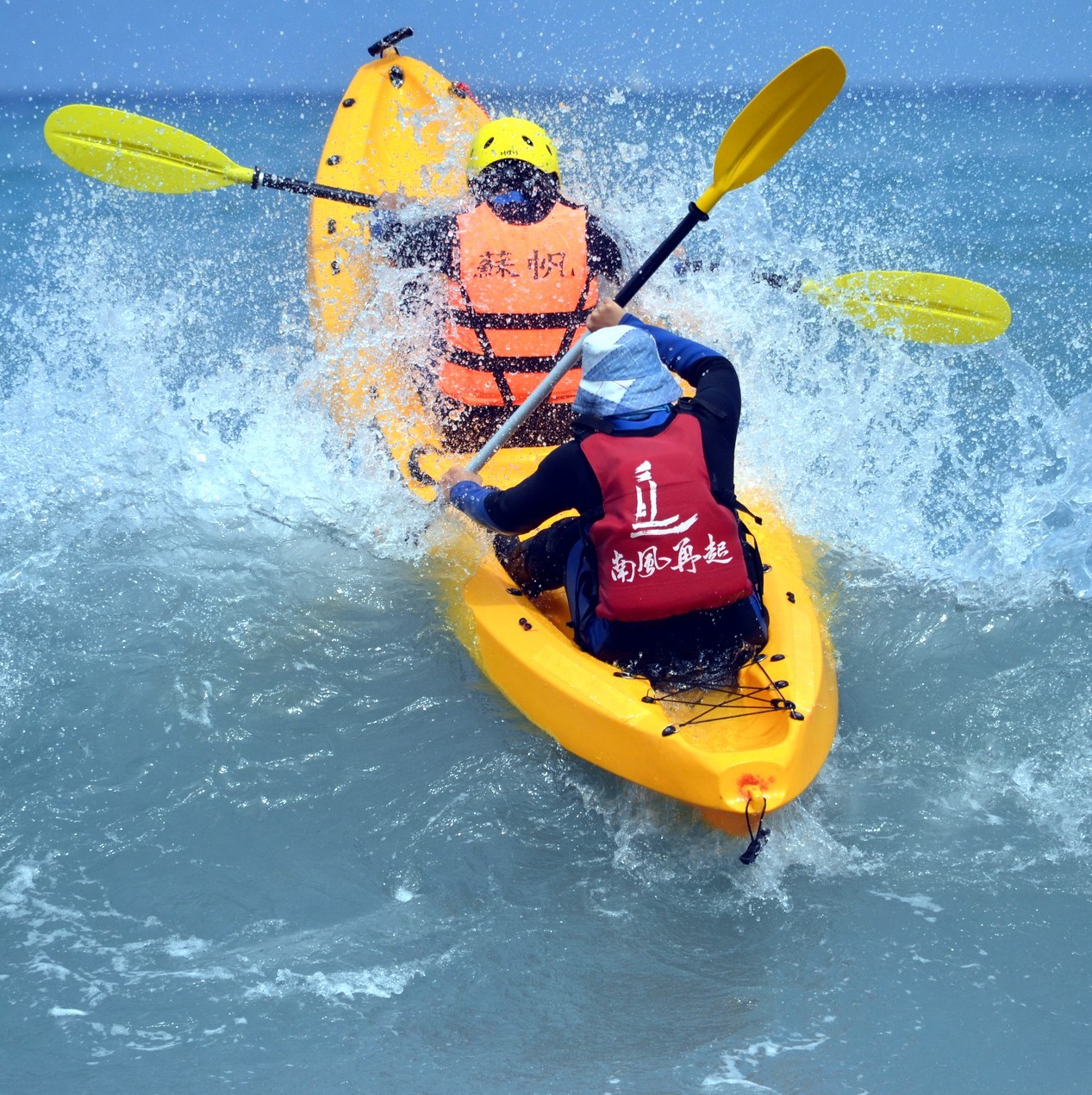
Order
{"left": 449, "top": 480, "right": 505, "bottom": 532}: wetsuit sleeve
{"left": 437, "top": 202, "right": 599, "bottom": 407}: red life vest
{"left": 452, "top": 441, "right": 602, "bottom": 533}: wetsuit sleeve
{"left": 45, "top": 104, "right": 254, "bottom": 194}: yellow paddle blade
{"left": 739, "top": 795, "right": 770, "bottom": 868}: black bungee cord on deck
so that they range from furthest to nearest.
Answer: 1. {"left": 45, "top": 104, "right": 254, "bottom": 194}: yellow paddle blade
2. {"left": 437, "top": 202, "right": 599, "bottom": 407}: red life vest
3. {"left": 449, "top": 480, "right": 505, "bottom": 532}: wetsuit sleeve
4. {"left": 452, "top": 441, "right": 602, "bottom": 533}: wetsuit sleeve
5. {"left": 739, "top": 795, "right": 770, "bottom": 868}: black bungee cord on deck

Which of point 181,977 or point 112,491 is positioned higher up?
point 112,491

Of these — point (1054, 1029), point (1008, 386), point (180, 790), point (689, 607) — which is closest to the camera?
point (1054, 1029)

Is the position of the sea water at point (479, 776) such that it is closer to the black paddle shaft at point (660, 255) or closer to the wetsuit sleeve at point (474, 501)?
the wetsuit sleeve at point (474, 501)

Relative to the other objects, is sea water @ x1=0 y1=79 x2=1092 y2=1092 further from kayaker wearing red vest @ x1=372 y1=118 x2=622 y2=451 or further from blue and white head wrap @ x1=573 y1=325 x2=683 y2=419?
blue and white head wrap @ x1=573 y1=325 x2=683 y2=419

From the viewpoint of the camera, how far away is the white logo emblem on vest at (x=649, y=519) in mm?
2805

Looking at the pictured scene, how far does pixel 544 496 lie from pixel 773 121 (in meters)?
1.54

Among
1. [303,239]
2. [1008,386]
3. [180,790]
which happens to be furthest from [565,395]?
[303,239]

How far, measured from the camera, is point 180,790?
331 centimetres

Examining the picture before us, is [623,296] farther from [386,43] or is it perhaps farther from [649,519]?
[386,43]

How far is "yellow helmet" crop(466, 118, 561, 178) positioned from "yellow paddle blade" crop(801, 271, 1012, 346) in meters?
1.14

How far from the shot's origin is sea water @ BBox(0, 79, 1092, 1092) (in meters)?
2.60

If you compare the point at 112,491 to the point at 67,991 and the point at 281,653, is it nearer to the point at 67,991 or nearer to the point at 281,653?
the point at 281,653

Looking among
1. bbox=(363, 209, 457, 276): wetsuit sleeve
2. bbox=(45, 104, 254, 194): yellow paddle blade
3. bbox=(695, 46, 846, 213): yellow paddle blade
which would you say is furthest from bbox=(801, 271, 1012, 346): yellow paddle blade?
bbox=(45, 104, 254, 194): yellow paddle blade

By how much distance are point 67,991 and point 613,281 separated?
2.88 meters
